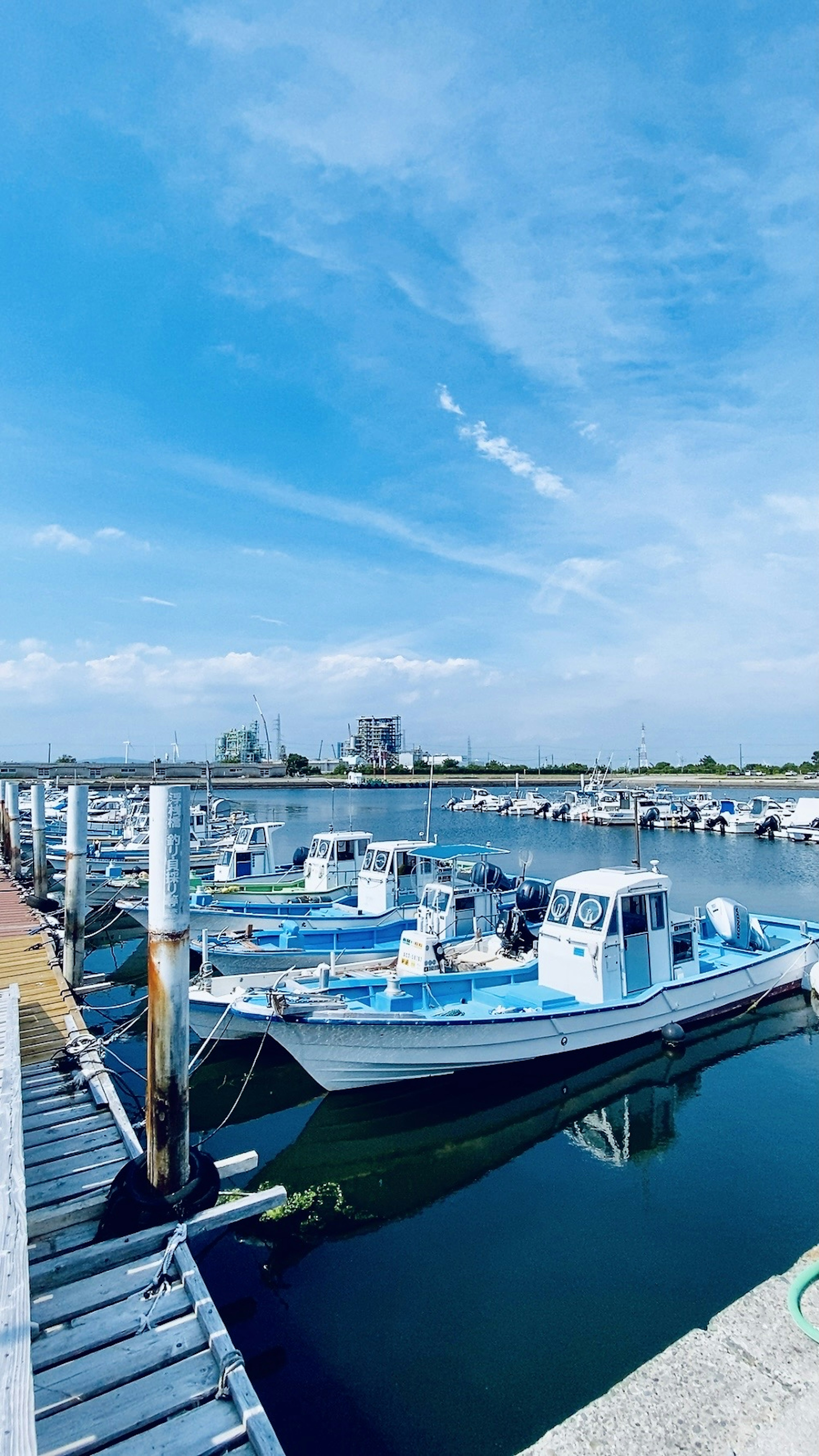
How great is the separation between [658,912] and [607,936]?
1462 millimetres

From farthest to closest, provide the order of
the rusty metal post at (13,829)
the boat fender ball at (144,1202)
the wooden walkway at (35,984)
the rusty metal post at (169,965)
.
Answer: the rusty metal post at (13,829)
the wooden walkway at (35,984)
the rusty metal post at (169,965)
the boat fender ball at (144,1202)

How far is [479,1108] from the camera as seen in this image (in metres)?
12.9

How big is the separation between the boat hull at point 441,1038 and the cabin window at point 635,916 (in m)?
1.26

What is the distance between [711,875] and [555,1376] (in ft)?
124

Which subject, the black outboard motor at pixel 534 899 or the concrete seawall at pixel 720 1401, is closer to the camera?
the concrete seawall at pixel 720 1401

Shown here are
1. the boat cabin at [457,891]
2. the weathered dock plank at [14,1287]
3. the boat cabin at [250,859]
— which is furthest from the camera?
the boat cabin at [250,859]

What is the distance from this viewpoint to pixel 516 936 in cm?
1725

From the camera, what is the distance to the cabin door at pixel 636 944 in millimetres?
14227

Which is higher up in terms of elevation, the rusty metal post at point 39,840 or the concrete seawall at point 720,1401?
the rusty metal post at point 39,840

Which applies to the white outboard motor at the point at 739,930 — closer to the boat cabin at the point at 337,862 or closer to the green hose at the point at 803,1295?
the boat cabin at the point at 337,862

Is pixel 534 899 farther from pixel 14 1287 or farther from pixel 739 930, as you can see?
pixel 14 1287

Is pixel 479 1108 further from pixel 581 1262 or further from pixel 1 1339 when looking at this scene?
pixel 1 1339

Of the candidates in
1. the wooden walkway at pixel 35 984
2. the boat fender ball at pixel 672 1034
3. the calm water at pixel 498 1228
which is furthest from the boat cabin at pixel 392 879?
the wooden walkway at pixel 35 984

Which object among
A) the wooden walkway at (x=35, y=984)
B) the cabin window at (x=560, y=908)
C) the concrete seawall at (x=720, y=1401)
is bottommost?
the concrete seawall at (x=720, y=1401)
